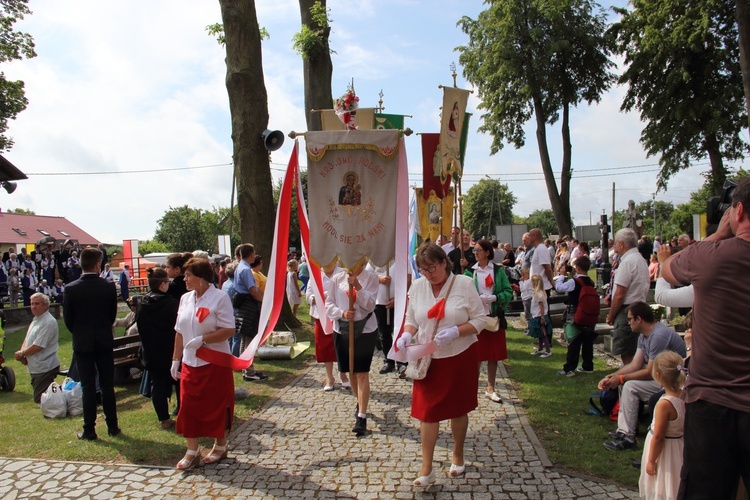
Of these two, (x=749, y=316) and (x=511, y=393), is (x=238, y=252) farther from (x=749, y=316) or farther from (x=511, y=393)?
(x=749, y=316)

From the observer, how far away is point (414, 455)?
5129 mm

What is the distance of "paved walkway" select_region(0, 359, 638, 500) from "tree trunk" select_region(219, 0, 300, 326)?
523 cm

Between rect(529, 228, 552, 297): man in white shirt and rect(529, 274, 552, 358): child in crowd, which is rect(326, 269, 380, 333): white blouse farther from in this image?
rect(529, 228, 552, 297): man in white shirt

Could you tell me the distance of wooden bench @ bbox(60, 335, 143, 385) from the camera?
770 cm

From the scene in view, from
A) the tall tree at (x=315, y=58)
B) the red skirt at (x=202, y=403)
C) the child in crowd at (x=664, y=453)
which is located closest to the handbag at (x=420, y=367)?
the child in crowd at (x=664, y=453)

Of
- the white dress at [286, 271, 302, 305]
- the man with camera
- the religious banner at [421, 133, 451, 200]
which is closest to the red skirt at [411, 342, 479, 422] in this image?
the man with camera

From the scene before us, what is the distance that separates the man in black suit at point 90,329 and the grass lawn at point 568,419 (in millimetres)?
4514

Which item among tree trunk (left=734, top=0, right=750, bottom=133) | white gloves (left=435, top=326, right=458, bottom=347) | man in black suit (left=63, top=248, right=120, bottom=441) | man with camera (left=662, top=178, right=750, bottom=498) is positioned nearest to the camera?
man with camera (left=662, top=178, right=750, bottom=498)

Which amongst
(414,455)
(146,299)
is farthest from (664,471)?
(146,299)

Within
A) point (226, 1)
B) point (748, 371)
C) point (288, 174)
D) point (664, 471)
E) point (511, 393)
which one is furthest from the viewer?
point (226, 1)

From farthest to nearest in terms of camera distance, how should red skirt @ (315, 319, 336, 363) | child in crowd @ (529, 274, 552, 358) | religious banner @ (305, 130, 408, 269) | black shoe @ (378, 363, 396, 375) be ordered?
1. child in crowd @ (529, 274, 552, 358)
2. black shoe @ (378, 363, 396, 375)
3. red skirt @ (315, 319, 336, 363)
4. religious banner @ (305, 130, 408, 269)

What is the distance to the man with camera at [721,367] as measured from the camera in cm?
268

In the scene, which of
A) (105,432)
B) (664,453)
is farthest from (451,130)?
(105,432)

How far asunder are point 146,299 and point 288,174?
2.05m
